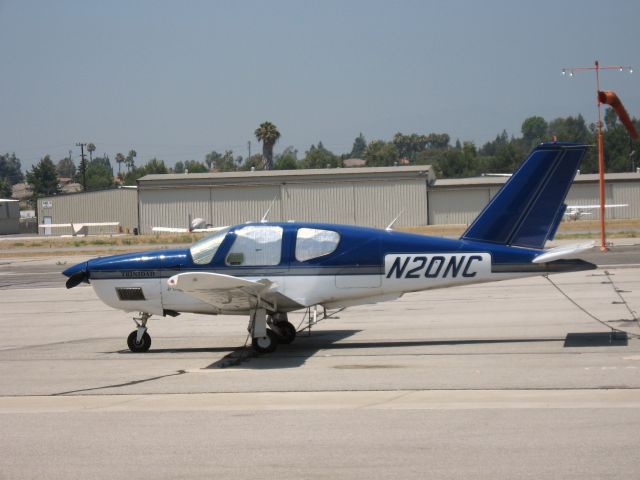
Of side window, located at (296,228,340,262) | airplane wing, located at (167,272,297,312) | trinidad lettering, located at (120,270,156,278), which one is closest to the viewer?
airplane wing, located at (167,272,297,312)

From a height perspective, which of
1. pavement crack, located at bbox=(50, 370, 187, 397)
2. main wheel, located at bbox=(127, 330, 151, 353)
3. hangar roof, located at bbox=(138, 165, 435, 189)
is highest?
hangar roof, located at bbox=(138, 165, 435, 189)

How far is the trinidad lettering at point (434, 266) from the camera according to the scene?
12.1 meters

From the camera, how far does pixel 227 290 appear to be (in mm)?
11594

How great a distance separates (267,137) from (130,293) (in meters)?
88.8

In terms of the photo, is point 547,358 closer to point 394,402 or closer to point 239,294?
point 394,402

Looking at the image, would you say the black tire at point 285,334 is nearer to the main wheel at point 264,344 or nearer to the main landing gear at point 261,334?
the main landing gear at point 261,334

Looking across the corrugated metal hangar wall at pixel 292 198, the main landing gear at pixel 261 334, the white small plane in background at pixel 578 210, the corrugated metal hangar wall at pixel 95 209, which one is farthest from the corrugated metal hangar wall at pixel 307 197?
the main landing gear at pixel 261 334

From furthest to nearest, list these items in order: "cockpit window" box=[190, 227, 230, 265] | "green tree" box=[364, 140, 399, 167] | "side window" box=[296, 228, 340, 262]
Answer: "green tree" box=[364, 140, 399, 167], "cockpit window" box=[190, 227, 230, 265], "side window" box=[296, 228, 340, 262]

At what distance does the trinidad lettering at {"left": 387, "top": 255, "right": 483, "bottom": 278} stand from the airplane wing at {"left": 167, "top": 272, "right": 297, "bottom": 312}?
64.1 inches

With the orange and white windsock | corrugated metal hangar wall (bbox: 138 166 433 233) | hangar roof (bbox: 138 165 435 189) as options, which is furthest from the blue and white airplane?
hangar roof (bbox: 138 165 435 189)

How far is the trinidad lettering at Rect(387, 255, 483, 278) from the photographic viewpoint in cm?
1212

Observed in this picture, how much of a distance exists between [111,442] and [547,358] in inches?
229

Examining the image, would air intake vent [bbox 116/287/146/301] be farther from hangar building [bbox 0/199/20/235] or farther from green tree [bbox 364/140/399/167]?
green tree [bbox 364/140/399/167]

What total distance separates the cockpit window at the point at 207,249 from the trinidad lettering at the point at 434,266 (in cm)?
255
